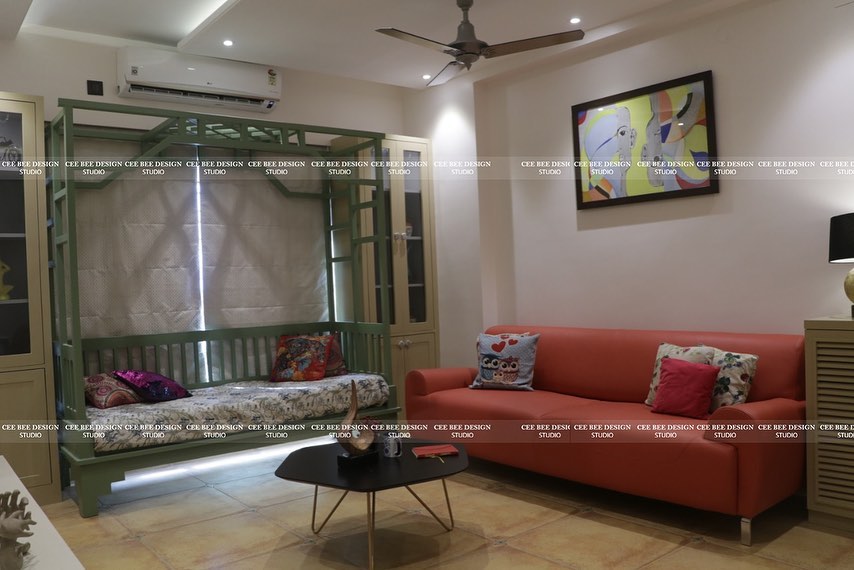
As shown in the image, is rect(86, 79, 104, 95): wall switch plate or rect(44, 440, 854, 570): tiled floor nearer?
rect(44, 440, 854, 570): tiled floor

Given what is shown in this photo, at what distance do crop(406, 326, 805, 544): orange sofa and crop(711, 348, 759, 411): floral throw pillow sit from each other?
0.08 metres

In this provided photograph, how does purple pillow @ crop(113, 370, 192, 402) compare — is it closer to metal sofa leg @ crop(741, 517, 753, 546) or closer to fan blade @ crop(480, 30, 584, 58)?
fan blade @ crop(480, 30, 584, 58)

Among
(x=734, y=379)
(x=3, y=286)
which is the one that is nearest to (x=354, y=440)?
(x=734, y=379)

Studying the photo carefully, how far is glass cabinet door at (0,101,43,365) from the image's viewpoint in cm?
366

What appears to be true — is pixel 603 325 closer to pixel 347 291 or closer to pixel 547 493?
pixel 547 493

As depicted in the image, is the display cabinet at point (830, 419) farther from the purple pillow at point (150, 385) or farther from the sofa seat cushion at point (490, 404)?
the purple pillow at point (150, 385)

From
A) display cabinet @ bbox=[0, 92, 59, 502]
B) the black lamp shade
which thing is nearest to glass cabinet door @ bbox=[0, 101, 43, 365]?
display cabinet @ bbox=[0, 92, 59, 502]

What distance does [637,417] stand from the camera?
131 inches

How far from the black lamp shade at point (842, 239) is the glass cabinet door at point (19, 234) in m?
3.86

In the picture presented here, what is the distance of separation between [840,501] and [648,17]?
2.59 meters

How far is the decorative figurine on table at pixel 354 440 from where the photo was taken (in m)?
2.95

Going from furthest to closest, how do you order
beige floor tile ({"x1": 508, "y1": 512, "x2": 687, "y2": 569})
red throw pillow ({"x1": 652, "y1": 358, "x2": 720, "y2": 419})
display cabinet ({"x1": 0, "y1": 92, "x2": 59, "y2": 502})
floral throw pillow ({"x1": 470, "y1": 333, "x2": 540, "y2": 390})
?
floral throw pillow ({"x1": 470, "y1": 333, "x2": 540, "y2": 390}), display cabinet ({"x1": 0, "y1": 92, "x2": 59, "y2": 502}), red throw pillow ({"x1": 652, "y1": 358, "x2": 720, "y2": 419}), beige floor tile ({"x1": 508, "y1": 512, "x2": 687, "y2": 569})

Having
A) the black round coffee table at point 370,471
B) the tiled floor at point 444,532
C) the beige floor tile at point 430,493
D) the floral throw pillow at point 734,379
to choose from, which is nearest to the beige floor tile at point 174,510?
the tiled floor at point 444,532

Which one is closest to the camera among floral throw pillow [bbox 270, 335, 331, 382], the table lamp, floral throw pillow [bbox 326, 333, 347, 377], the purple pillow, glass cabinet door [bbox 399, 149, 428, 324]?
the table lamp
